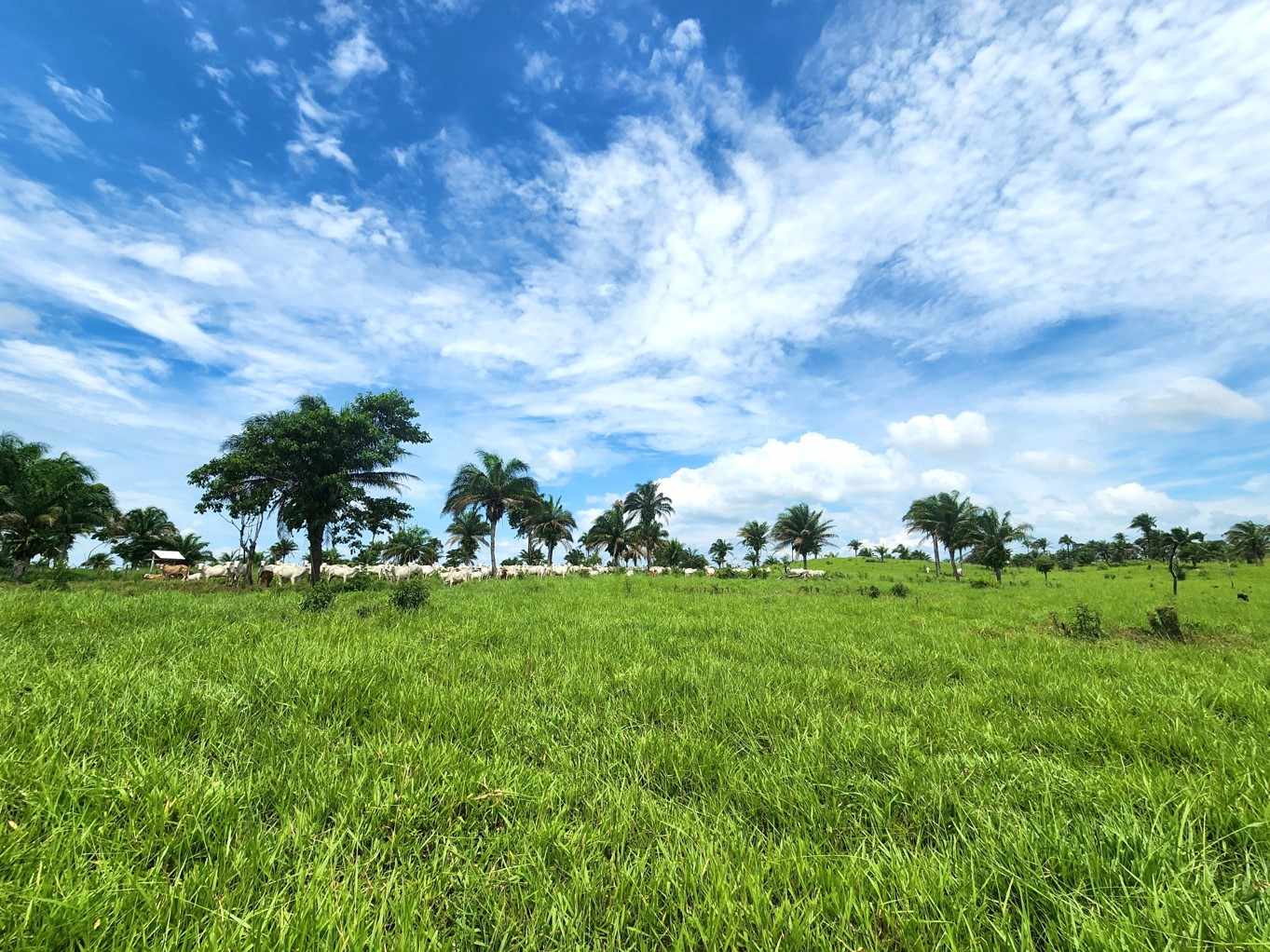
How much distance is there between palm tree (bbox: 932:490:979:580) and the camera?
59.8m

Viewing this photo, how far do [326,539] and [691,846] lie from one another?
34.8 metres

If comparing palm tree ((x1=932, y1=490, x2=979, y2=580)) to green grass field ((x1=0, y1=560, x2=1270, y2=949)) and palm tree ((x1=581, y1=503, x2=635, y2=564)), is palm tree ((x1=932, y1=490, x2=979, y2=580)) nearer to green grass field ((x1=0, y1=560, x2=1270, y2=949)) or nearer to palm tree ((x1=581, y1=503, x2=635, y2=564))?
palm tree ((x1=581, y1=503, x2=635, y2=564))

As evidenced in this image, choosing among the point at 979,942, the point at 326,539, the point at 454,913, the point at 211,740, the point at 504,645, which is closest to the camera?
the point at 979,942

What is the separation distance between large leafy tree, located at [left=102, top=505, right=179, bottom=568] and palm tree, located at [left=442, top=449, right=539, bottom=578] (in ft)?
136

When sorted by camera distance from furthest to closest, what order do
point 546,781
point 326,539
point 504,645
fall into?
point 326,539 < point 504,645 < point 546,781

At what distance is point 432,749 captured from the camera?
3877 millimetres

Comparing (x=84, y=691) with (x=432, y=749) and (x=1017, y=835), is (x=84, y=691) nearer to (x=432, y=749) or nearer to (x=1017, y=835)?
(x=432, y=749)

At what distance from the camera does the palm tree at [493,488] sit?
165 ft

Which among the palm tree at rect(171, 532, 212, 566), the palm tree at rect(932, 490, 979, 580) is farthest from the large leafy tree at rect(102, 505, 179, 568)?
the palm tree at rect(932, 490, 979, 580)

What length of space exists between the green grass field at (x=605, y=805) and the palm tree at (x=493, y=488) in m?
43.9

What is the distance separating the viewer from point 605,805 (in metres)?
3.43

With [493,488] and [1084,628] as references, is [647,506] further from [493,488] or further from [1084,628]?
[1084,628]

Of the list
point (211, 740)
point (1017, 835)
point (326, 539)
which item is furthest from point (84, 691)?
point (326, 539)

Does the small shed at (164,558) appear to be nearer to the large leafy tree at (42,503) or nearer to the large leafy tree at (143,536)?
the large leafy tree at (143,536)
